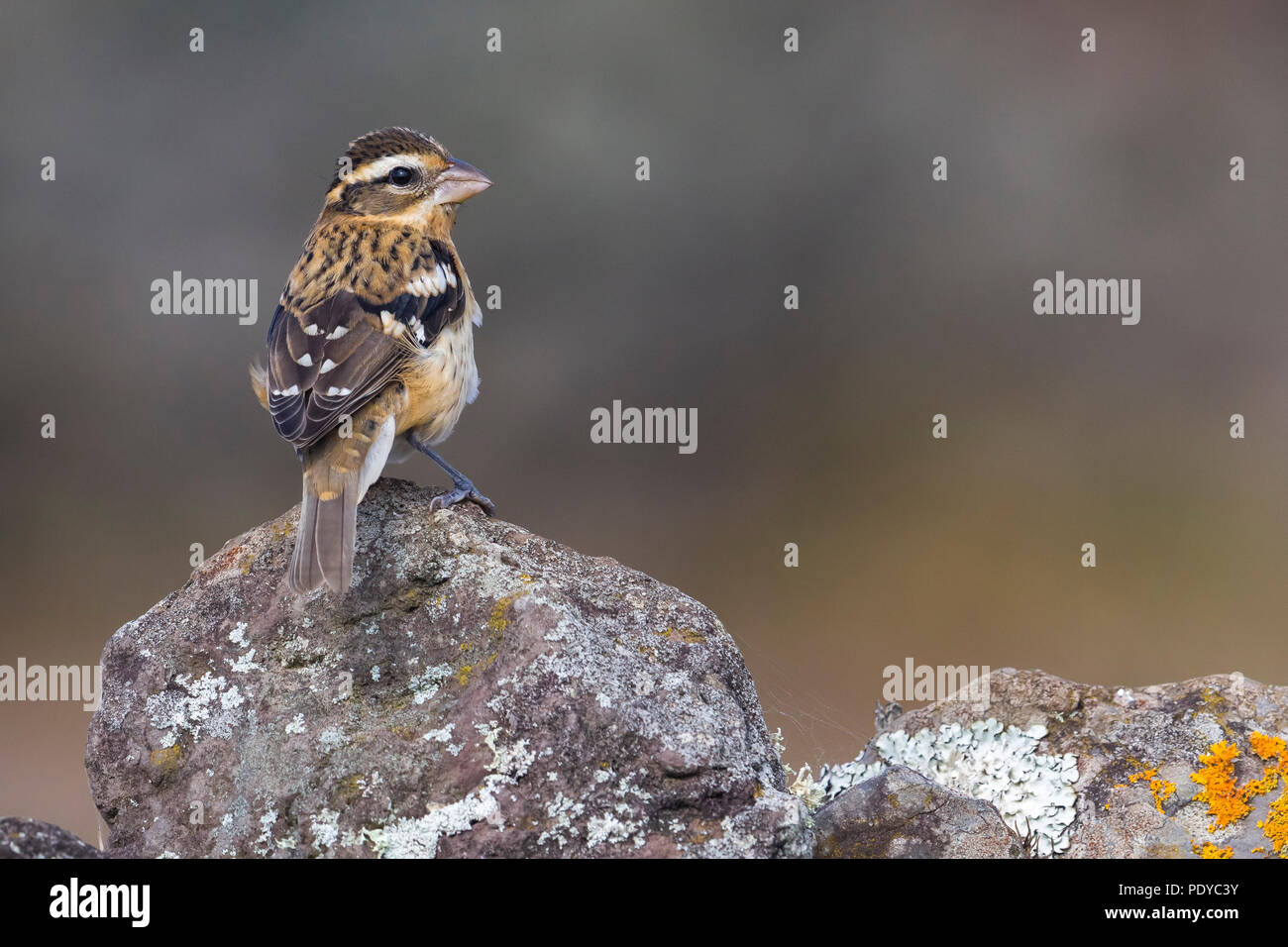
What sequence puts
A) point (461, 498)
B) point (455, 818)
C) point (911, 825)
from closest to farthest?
point (455, 818) → point (911, 825) → point (461, 498)

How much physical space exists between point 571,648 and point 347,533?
1057 mm

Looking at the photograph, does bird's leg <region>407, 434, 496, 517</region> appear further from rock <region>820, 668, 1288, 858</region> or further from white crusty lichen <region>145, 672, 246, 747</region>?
rock <region>820, 668, 1288, 858</region>

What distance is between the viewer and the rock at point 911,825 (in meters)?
3.72

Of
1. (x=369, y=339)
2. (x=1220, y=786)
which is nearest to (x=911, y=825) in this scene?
(x=1220, y=786)

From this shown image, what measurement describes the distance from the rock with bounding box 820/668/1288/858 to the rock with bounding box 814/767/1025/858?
147mm

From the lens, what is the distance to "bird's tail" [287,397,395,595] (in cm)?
401

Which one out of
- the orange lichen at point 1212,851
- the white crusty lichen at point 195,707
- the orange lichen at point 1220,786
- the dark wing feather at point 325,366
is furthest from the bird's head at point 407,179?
the orange lichen at point 1212,851

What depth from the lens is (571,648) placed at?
11.8 ft

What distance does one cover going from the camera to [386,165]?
5.56m

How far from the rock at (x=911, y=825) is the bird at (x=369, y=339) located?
179 cm

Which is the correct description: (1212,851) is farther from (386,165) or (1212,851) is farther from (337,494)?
(386,165)

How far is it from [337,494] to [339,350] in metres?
0.69

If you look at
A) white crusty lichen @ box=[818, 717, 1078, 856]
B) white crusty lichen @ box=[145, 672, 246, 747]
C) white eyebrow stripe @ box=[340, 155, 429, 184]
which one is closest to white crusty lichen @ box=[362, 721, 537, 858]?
white crusty lichen @ box=[145, 672, 246, 747]
